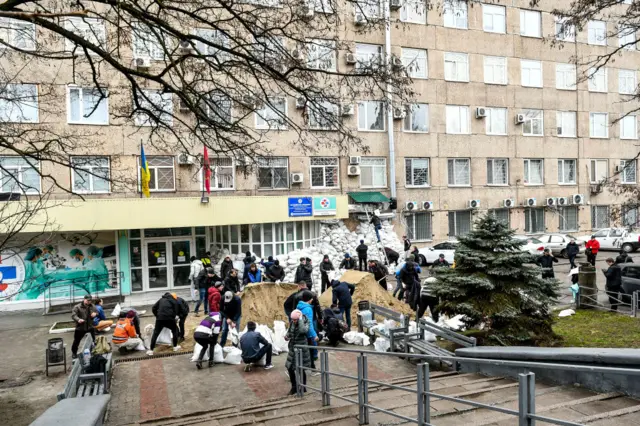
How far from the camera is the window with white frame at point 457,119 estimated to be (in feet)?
90.0

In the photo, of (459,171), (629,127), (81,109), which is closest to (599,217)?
(629,127)

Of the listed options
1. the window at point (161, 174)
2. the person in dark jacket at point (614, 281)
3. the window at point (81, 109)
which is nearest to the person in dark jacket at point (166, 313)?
the window at point (161, 174)

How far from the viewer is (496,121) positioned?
2859 cm

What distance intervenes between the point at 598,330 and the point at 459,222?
638 inches

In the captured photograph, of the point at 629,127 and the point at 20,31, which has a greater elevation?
the point at 629,127

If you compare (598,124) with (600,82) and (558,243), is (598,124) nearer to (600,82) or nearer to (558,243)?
(600,82)

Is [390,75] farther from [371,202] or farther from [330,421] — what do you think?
[371,202]

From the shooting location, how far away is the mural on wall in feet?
61.6

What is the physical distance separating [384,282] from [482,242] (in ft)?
22.6

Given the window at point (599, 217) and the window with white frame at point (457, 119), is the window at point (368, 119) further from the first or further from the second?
the window at point (599, 217)

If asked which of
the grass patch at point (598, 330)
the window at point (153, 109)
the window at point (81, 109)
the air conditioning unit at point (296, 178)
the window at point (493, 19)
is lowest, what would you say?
the grass patch at point (598, 330)

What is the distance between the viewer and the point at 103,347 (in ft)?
32.8

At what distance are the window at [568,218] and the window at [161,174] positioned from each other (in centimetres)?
2274

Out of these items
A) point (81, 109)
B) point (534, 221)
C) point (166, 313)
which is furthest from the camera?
point (534, 221)
